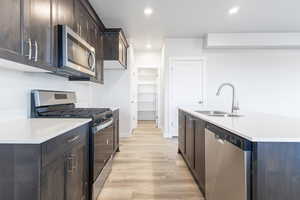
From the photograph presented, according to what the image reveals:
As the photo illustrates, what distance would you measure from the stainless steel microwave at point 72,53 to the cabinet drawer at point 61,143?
67 cm

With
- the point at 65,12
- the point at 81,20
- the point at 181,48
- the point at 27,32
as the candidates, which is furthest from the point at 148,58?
the point at 27,32

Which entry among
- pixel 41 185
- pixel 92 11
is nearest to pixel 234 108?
pixel 41 185

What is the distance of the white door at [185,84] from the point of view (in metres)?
5.57

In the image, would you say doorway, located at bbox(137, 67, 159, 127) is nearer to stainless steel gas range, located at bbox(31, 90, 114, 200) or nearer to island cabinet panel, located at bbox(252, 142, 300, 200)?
stainless steel gas range, located at bbox(31, 90, 114, 200)

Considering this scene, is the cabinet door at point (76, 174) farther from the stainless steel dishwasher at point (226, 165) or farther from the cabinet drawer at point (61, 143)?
the stainless steel dishwasher at point (226, 165)

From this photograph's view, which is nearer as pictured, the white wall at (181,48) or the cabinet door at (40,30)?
the cabinet door at (40,30)

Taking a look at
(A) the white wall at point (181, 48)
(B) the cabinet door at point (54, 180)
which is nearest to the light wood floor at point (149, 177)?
(B) the cabinet door at point (54, 180)

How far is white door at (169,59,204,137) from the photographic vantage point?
5.57 metres

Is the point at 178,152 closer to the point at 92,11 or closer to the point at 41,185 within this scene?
the point at 92,11

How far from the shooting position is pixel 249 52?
18.1 ft

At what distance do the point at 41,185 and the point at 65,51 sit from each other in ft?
4.24

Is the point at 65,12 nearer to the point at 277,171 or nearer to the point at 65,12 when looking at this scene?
the point at 65,12

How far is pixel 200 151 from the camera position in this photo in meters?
2.39

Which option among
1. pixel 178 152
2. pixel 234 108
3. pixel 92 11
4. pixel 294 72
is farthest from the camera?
pixel 294 72
